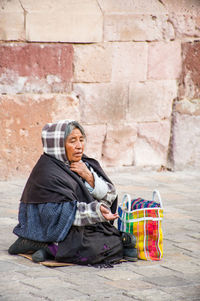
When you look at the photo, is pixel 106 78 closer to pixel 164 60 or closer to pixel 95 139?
pixel 95 139

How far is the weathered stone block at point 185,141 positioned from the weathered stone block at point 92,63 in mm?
1214

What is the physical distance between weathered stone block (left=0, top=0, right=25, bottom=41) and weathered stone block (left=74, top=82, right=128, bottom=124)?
0.98 meters

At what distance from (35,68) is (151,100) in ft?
5.38

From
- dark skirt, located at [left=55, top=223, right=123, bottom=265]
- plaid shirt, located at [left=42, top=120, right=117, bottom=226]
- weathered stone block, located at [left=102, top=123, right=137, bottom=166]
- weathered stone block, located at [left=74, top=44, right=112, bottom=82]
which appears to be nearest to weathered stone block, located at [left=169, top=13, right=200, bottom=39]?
weathered stone block, located at [left=74, top=44, right=112, bottom=82]

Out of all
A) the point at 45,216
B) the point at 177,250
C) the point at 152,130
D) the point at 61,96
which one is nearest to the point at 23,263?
the point at 45,216

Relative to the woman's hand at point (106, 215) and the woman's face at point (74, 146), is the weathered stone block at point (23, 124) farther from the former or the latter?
the woman's hand at point (106, 215)

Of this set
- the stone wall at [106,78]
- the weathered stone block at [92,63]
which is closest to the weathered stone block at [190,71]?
the stone wall at [106,78]

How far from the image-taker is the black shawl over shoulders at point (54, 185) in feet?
14.0

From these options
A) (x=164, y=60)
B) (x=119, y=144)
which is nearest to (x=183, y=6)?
(x=164, y=60)

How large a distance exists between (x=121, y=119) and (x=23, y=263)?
13.2 feet

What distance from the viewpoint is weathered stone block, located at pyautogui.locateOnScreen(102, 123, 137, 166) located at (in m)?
8.02

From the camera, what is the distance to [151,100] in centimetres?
824

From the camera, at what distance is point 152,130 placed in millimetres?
8305

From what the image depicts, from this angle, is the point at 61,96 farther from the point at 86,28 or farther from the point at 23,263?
the point at 23,263
